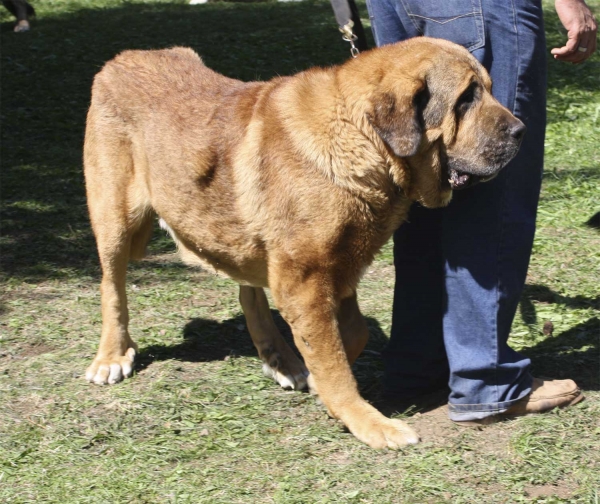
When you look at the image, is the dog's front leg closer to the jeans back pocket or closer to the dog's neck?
the dog's neck

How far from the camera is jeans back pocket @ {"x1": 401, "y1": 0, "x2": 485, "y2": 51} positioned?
3472 mm

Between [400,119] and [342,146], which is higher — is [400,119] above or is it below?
above

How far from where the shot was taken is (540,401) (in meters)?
3.86

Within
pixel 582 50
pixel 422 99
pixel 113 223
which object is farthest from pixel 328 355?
pixel 582 50

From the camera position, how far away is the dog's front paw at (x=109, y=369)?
4465 millimetres

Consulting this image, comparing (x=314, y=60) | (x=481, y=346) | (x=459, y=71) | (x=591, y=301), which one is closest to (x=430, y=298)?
(x=481, y=346)

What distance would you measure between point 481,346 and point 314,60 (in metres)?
8.41

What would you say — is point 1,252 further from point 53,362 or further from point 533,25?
point 533,25

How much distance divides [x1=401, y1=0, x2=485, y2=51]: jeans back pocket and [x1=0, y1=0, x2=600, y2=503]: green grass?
68.5 inches

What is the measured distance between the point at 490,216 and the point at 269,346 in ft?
5.28

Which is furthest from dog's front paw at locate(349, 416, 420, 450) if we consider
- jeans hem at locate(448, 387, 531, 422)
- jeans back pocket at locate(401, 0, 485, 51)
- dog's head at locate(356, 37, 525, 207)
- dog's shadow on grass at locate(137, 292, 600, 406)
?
jeans back pocket at locate(401, 0, 485, 51)

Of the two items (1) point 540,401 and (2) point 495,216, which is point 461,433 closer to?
(1) point 540,401

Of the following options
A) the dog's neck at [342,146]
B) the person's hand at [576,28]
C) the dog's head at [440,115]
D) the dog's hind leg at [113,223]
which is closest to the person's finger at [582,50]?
the person's hand at [576,28]

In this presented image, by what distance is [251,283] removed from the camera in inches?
168
